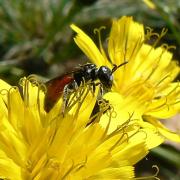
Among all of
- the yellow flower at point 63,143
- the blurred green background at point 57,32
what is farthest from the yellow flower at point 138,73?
the blurred green background at point 57,32

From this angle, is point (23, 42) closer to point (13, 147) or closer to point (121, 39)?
point (121, 39)

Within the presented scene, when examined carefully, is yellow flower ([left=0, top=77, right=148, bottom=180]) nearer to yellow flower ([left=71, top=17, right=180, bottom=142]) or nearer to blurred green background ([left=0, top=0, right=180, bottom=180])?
yellow flower ([left=71, top=17, right=180, bottom=142])

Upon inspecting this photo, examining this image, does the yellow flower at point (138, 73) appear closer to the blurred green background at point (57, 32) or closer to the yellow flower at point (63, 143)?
the yellow flower at point (63, 143)

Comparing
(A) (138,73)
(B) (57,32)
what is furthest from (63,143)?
(B) (57,32)

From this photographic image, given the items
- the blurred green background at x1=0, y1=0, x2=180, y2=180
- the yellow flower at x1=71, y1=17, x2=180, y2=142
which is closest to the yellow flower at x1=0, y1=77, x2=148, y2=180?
the yellow flower at x1=71, y1=17, x2=180, y2=142

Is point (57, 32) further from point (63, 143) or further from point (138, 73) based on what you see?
point (63, 143)
